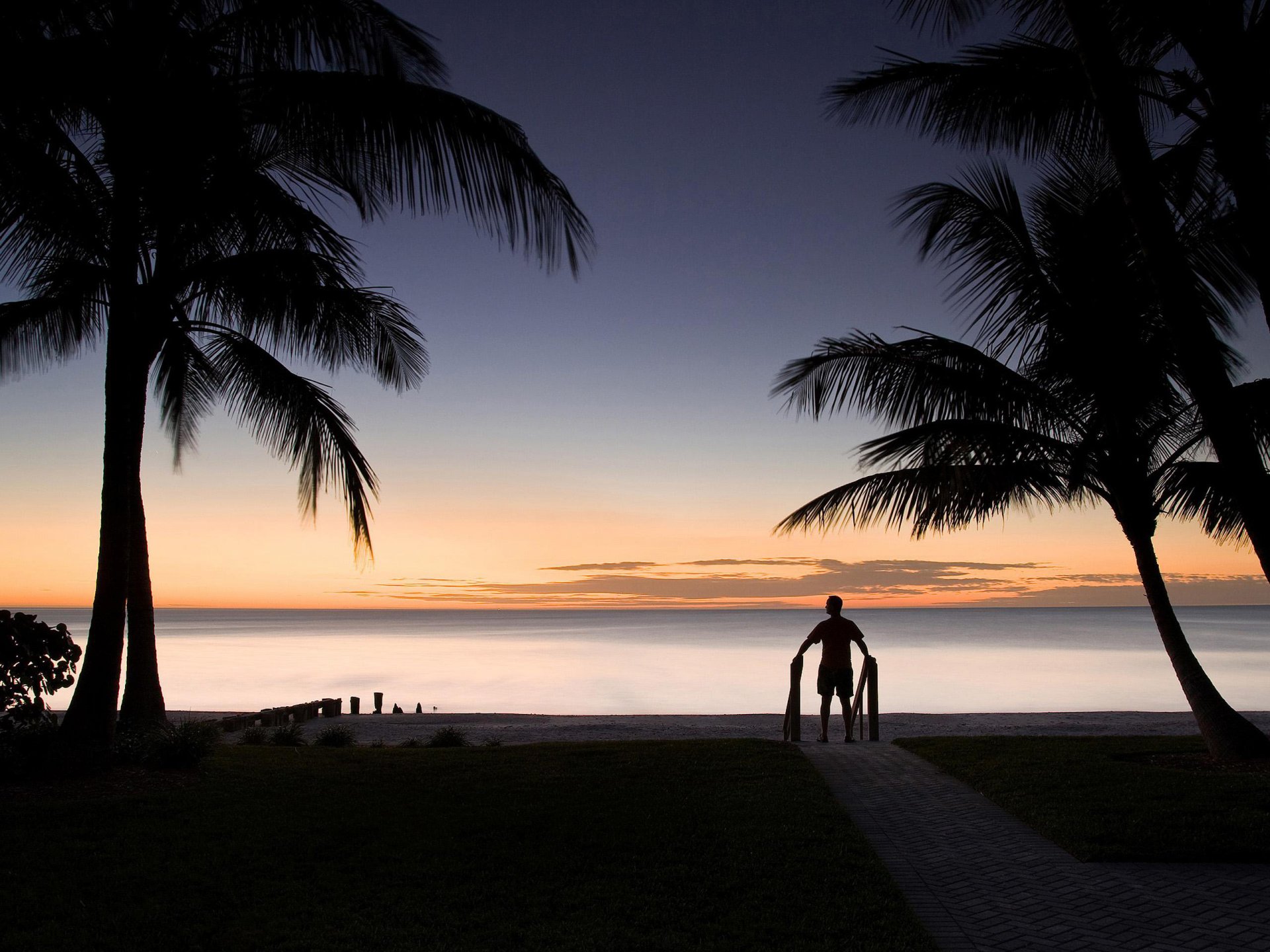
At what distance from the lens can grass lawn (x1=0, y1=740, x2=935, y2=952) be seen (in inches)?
169

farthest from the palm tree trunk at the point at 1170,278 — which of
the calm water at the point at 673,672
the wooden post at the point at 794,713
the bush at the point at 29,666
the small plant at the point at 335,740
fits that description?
the calm water at the point at 673,672

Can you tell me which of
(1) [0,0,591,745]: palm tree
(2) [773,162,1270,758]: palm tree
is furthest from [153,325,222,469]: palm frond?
(2) [773,162,1270,758]: palm tree

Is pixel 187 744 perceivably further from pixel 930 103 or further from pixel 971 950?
pixel 930 103

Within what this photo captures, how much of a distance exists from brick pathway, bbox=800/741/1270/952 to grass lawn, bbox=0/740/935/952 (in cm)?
27

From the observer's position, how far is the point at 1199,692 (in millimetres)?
8953

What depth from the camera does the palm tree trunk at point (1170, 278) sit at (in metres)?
6.01

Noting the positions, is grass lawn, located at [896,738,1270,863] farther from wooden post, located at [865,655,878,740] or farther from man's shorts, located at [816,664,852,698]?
wooden post, located at [865,655,878,740]

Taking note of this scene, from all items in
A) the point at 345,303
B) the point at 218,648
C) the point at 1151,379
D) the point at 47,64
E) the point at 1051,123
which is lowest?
the point at 218,648

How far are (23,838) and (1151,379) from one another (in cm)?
1081

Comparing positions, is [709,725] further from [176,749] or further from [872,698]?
[176,749]

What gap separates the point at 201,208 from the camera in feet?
28.0

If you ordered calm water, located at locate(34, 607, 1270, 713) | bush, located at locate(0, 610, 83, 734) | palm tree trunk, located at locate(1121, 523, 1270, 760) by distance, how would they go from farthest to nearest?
calm water, located at locate(34, 607, 1270, 713), palm tree trunk, located at locate(1121, 523, 1270, 760), bush, located at locate(0, 610, 83, 734)

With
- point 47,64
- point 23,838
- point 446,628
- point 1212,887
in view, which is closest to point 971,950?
point 1212,887

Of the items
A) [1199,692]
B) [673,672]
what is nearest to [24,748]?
[1199,692]
